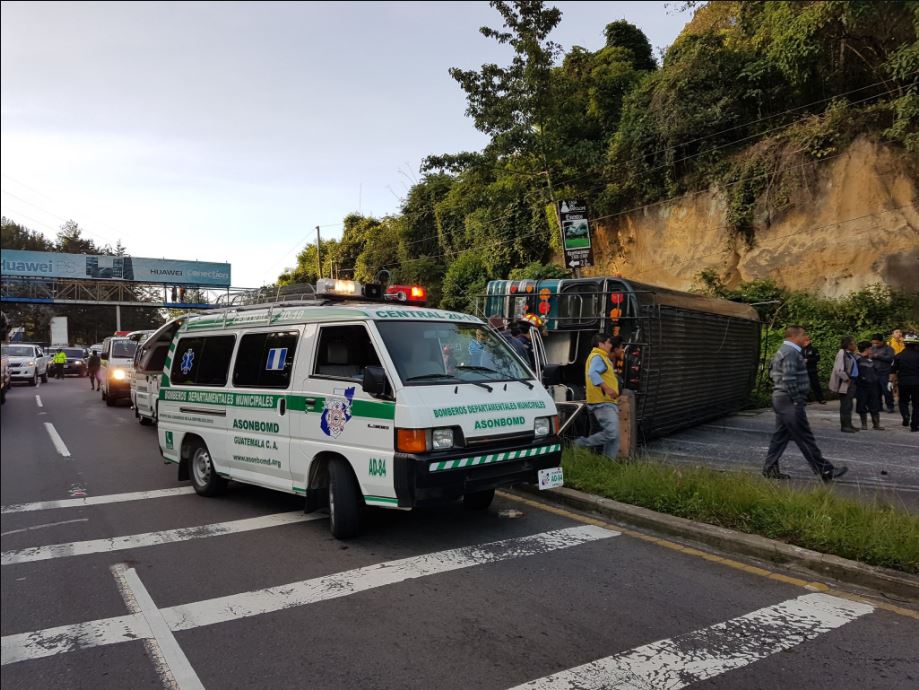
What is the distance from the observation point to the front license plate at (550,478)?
5945mm

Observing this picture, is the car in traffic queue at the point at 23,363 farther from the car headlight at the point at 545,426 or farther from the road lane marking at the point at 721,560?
the car headlight at the point at 545,426

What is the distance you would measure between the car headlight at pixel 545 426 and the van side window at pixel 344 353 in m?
1.61

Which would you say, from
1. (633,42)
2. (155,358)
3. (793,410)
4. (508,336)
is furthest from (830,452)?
(633,42)

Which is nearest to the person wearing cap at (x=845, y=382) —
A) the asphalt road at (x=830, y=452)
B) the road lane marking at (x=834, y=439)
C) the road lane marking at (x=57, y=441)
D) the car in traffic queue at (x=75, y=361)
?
the asphalt road at (x=830, y=452)

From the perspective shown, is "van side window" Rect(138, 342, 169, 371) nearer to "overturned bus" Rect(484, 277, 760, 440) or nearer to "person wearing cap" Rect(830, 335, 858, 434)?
"overturned bus" Rect(484, 277, 760, 440)

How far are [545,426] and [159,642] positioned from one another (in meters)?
3.64

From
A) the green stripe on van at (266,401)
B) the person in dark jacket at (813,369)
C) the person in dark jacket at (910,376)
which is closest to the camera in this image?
the green stripe on van at (266,401)

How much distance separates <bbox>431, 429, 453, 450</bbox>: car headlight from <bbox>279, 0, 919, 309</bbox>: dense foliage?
13896mm

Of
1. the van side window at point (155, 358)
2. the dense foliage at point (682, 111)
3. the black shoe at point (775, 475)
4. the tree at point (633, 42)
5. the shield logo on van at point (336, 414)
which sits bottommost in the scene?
the black shoe at point (775, 475)

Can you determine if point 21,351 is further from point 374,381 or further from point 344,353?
point 374,381

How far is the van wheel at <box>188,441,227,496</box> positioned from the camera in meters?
7.48

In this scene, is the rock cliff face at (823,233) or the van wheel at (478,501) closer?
the van wheel at (478,501)

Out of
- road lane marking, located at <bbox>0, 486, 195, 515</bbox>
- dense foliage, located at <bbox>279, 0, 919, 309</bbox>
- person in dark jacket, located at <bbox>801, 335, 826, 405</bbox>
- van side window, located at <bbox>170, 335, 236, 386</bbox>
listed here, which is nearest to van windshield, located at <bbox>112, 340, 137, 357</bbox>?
dense foliage, located at <bbox>279, 0, 919, 309</bbox>

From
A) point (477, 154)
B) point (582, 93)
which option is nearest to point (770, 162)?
point (582, 93)
